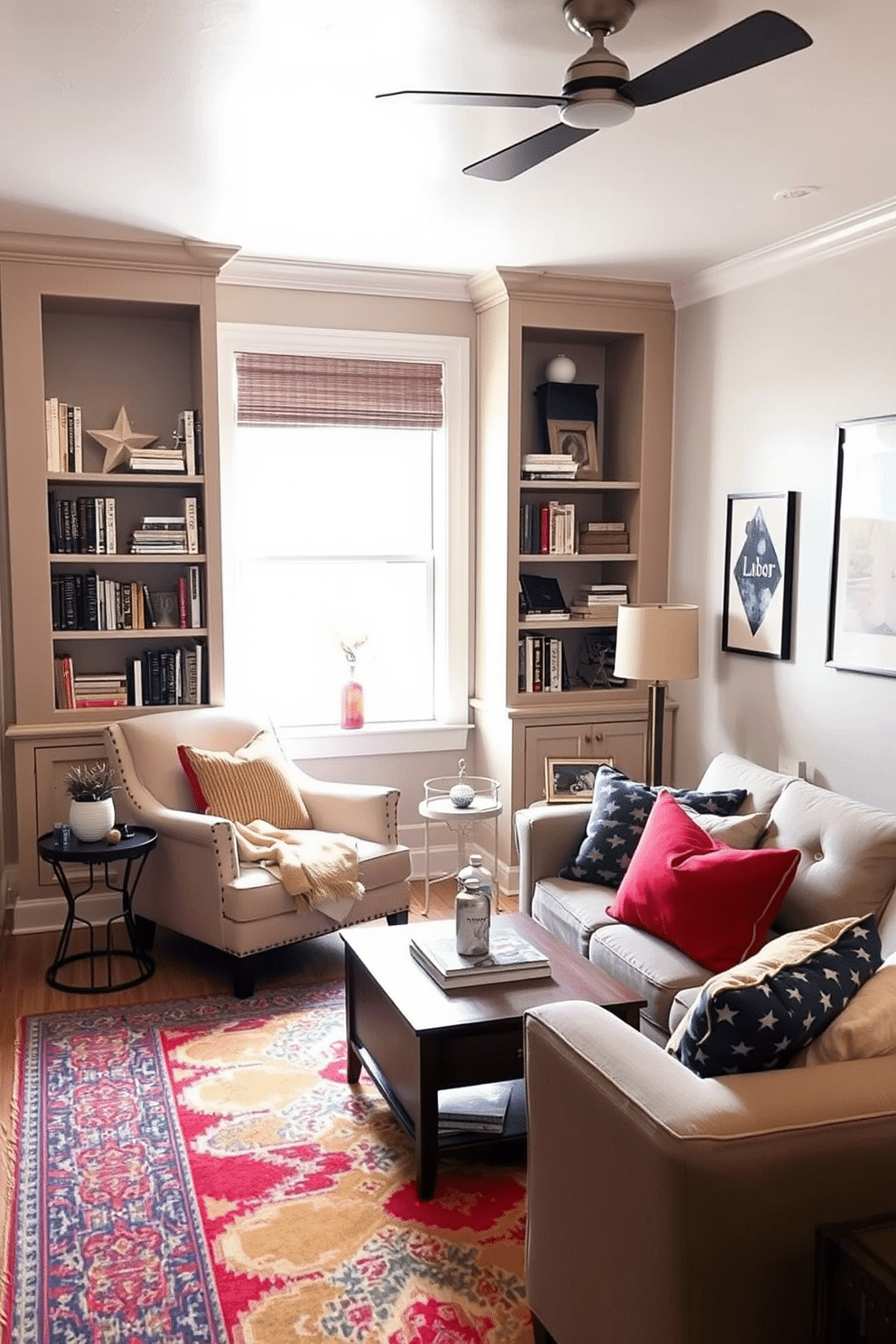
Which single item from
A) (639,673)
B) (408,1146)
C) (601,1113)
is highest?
(639,673)

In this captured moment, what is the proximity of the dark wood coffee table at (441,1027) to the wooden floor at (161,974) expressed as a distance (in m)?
1.01

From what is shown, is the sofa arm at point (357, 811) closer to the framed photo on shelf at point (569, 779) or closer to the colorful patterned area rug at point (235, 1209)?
the framed photo on shelf at point (569, 779)

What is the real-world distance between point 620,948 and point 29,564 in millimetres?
2638

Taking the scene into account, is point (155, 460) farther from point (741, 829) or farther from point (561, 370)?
point (741, 829)

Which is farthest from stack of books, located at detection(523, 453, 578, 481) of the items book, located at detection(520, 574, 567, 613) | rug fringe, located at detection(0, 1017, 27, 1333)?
rug fringe, located at detection(0, 1017, 27, 1333)

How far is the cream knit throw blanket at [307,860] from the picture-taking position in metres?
3.90

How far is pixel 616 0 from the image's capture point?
7.60 feet

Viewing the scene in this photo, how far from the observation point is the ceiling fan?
2086 millimetres

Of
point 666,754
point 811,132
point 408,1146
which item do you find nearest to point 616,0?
point 811,132

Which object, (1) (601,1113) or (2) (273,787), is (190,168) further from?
(1) (601,1113)

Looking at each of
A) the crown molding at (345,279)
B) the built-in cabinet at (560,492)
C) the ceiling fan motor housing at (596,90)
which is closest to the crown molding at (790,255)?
the built-in cabinet at (560,492)

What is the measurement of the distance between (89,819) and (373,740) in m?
1.53

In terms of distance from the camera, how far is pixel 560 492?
211 inches

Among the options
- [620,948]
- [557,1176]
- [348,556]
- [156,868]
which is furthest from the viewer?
[348,556]
